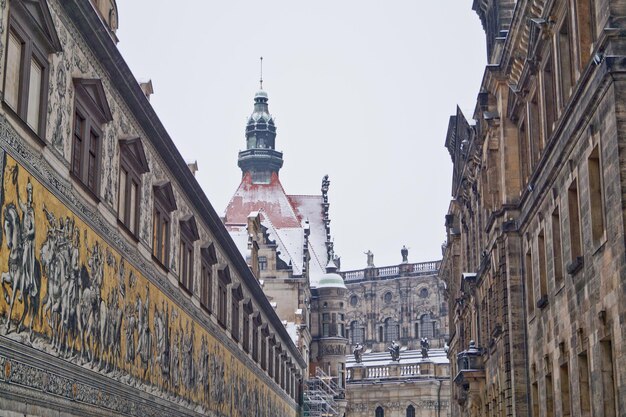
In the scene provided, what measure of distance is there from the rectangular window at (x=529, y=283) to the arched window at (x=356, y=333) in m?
71.3

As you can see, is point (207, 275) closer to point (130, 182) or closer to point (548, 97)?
point (130, 182)

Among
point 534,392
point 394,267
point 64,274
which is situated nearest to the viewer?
point 64,274

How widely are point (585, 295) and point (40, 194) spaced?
34.3 feet

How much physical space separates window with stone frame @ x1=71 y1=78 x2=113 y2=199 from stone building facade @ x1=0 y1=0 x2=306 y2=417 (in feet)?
0.11

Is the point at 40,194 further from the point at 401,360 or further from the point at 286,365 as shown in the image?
Answer: the point at 401,360

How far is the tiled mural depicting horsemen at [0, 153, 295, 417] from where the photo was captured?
43.4ft

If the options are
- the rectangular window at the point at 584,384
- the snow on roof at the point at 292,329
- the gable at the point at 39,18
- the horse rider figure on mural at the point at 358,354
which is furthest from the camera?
the horse rider figure on mural at the point at 358,354

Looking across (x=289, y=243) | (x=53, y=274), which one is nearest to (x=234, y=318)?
(x=53, y=274)

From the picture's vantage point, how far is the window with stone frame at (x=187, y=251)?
26.1 m

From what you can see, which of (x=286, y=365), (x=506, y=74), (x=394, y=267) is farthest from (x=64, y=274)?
(x=394, y=267)

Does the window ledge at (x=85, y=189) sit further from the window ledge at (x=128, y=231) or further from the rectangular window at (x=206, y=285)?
the rectangular window at (x=206, y=285)

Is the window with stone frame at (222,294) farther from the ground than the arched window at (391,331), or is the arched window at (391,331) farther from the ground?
the arched window at (391,331)

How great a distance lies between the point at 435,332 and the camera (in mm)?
95750

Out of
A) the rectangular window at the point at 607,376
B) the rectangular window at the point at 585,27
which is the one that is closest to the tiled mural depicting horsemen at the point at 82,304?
the rectangular window at the point at 607,376
